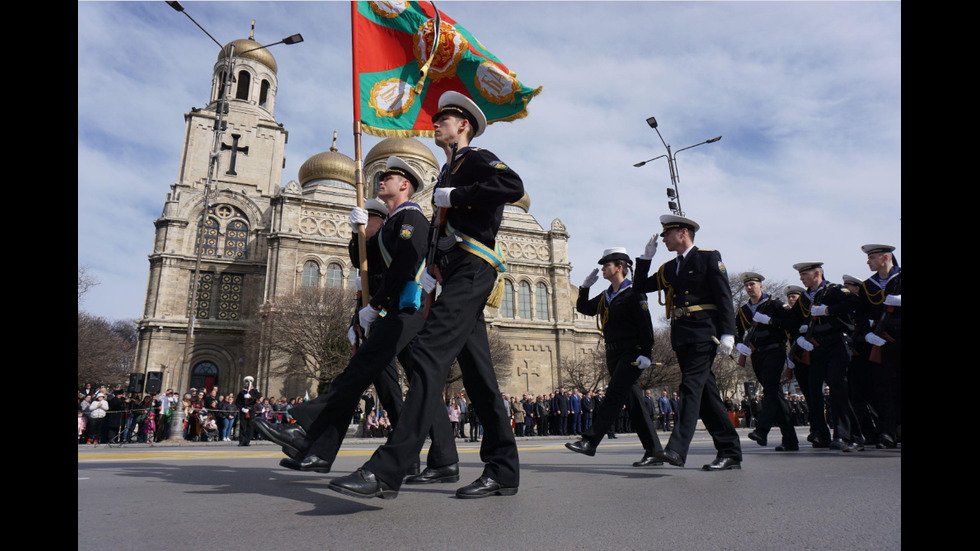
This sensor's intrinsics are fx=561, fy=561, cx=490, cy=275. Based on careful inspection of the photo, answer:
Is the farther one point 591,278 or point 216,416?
point 216,416

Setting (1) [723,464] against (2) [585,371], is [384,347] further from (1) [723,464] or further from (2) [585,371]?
(2) [585,371]

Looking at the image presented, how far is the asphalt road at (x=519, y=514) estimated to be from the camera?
198 cm

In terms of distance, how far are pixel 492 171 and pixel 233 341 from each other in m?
37.8

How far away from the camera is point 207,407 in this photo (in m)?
19.0

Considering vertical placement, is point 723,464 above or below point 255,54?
below

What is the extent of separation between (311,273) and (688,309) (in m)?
35.4

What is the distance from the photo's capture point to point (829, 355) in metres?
6.54

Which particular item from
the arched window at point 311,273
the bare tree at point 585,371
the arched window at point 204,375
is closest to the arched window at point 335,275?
the arched window at point 311,273

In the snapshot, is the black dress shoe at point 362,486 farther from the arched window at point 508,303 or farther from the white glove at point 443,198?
the arched window at point 508,303

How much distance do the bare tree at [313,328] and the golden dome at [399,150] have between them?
19.4m

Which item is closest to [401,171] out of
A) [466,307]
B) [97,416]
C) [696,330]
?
[466,307]

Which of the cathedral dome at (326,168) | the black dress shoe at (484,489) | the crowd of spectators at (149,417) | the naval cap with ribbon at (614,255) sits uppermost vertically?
the cathedral dome at (326,168)

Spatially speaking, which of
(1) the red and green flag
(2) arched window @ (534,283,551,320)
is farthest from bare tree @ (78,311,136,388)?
(1) the red and green flag

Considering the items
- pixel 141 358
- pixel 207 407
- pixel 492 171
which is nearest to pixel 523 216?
pixel 141 358
